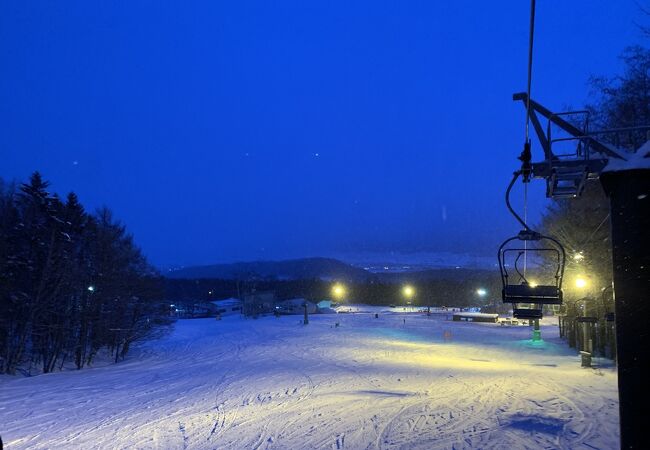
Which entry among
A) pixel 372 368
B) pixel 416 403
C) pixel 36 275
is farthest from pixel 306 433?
Result: pixel 36 275

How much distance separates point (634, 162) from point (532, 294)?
17.6 ft

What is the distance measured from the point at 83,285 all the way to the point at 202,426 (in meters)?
24.2

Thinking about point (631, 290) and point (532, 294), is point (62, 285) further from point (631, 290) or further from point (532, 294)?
point (631, 290)

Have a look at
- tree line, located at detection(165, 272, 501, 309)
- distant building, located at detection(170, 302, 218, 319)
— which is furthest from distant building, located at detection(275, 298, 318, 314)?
distant building, located at detection(170, 302, 218, 319)

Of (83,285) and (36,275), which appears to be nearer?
(36,275)

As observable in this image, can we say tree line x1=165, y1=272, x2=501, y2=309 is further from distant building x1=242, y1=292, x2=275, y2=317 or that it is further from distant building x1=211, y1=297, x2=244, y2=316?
distant building x1=242, y1=292, x2=275, y2=317

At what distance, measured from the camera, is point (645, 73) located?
16.2 meters

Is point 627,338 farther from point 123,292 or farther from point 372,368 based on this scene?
point 123,292

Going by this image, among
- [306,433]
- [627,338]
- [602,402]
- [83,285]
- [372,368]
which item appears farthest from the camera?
[83,285]

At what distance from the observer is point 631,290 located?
2.54 meters

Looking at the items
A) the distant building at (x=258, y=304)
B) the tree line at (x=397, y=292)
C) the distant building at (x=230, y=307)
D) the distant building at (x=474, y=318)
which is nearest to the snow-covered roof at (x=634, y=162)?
the distant building at (x=474, y=318)

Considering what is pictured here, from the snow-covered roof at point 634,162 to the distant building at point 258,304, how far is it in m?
69.1

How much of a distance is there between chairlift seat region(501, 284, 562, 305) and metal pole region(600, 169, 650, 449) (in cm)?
487

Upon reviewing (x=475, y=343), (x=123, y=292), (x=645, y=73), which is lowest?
(x=475, y=343)
